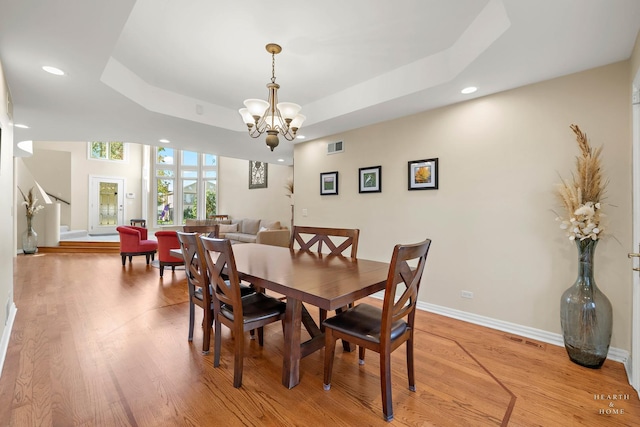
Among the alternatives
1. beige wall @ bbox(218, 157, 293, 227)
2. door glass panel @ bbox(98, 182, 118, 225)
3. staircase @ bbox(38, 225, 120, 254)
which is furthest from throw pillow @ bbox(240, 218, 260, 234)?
door glass panel @ bbox(98, 182, 118, 225)

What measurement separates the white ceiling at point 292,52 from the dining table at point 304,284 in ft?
5.85

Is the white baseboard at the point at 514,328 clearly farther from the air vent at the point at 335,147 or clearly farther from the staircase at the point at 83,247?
the staircase at the point at 83,247

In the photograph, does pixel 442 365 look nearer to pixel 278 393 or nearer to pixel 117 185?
pixel 278 393

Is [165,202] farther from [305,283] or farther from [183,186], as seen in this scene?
[305,283]

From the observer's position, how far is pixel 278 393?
1.85 m

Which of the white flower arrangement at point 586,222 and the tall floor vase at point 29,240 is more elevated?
the white flower arrangement at point 586,222

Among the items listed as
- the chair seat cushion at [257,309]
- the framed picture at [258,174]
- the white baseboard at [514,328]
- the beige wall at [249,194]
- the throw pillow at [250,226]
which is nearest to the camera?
the chair seat cushion at [257,309]

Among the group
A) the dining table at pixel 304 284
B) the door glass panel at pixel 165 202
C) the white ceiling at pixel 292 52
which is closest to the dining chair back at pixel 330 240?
the dining table at pixel 304 284

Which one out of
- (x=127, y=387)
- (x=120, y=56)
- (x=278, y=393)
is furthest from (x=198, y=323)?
(x=120, y=56)

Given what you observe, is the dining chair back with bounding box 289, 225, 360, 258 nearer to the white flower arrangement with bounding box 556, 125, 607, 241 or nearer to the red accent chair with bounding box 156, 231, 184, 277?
the white flower arrangement with bounding box 556, 125, 607, 241

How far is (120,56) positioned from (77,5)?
1.20m

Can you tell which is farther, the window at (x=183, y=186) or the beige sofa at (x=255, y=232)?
the window at (x=183, y=186)

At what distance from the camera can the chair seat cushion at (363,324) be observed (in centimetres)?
170

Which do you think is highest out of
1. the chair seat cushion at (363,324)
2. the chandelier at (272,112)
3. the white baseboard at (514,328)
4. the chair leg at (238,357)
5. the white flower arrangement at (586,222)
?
the chandelier at (272,112)
